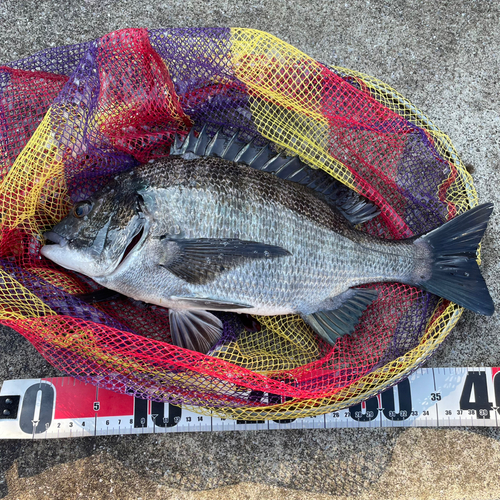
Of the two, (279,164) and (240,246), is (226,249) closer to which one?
(240,246)

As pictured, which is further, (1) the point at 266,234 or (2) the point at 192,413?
(2) the point at 192,413

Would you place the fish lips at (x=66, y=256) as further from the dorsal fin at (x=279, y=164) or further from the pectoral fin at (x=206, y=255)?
the dorsal fin at (x=279, y=164)

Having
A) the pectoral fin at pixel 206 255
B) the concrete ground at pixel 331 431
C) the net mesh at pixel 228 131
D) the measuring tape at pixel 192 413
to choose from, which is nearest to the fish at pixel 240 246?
the pectoral fin at pixel 206 255

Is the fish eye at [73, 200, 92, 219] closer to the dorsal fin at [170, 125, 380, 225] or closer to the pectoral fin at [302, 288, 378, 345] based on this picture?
the dorsal fin at [170, 125, 380, 225]

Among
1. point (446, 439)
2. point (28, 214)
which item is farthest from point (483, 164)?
point (28, 214)

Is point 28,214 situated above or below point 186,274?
above

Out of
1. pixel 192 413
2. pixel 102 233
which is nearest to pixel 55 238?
pixel 102 233

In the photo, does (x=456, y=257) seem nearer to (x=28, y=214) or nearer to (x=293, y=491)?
(x=293, y=491)
